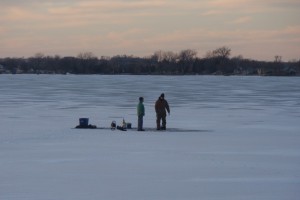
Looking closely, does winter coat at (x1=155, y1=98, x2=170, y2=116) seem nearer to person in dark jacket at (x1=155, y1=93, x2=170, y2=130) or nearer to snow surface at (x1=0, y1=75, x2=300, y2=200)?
person in dark jacket at (x1=155, y1=93, x2=170, y2=130)

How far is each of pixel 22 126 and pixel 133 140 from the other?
5006 millimetres

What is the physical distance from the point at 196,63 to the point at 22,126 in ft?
487

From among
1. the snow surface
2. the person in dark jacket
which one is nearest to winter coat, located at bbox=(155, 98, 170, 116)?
the person in dark jacket

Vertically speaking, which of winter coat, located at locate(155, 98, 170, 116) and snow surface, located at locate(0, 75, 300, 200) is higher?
winter coat, located at locate(155, 98, 170, 116)

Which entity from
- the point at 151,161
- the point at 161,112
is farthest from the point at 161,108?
the point at 151,161

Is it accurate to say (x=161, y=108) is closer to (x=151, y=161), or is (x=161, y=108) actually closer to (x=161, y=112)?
(x=161, y=112)

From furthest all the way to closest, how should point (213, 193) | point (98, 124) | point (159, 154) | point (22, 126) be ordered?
point (98, 124) < point (22, 126) < point (159, 154) < point (213, 193)

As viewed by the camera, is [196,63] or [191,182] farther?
[196,63]

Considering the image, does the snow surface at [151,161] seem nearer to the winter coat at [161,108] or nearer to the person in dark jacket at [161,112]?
the person in dark jacket at [161,112]

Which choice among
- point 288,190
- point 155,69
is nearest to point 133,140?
point 288,190

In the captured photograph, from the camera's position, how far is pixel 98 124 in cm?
2002

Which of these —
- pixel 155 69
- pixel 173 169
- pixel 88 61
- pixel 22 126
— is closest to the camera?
pixel 173 169

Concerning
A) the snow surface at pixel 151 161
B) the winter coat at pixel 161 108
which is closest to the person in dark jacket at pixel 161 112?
the winter coat at pixel 161 108

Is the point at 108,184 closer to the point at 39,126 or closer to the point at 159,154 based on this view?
the point at 159,154
